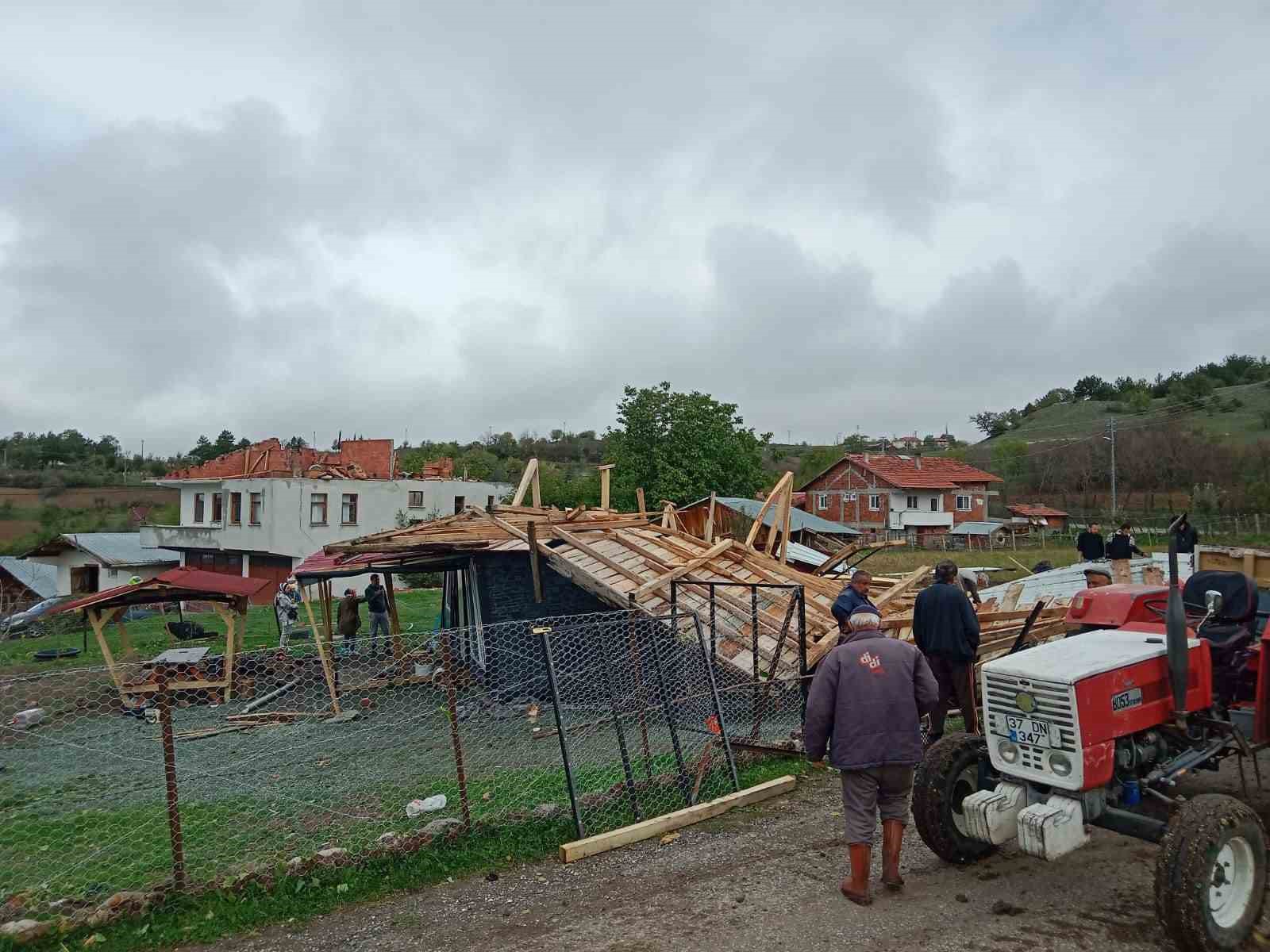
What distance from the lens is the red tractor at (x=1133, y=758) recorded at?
4.49 m

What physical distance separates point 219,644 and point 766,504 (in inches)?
557

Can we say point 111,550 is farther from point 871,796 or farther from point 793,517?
point 871,796

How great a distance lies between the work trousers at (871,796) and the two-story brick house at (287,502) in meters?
39.4

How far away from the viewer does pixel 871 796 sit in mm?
5195

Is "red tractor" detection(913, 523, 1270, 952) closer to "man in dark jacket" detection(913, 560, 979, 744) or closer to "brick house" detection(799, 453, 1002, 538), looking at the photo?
"man in dark jacket" detection(913, 560, 979, 744)

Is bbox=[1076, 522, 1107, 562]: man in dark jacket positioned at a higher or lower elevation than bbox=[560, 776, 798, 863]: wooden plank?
higher

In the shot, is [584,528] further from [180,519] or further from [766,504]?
[180,519]

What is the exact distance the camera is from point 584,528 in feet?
46.2

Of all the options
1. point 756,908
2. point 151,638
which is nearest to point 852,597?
point 756,908

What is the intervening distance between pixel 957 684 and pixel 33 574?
4686 centimetres

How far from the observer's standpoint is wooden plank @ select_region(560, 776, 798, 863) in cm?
622

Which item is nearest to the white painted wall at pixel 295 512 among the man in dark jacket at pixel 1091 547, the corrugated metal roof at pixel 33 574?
the corrugated metal roof at pixel 33 574

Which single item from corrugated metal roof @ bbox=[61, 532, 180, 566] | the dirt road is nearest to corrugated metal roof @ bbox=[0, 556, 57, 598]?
corrugated metal roof @ bbox=[61, 532, 180, 566]

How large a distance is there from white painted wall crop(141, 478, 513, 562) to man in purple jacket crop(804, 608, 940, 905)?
3446 cm
